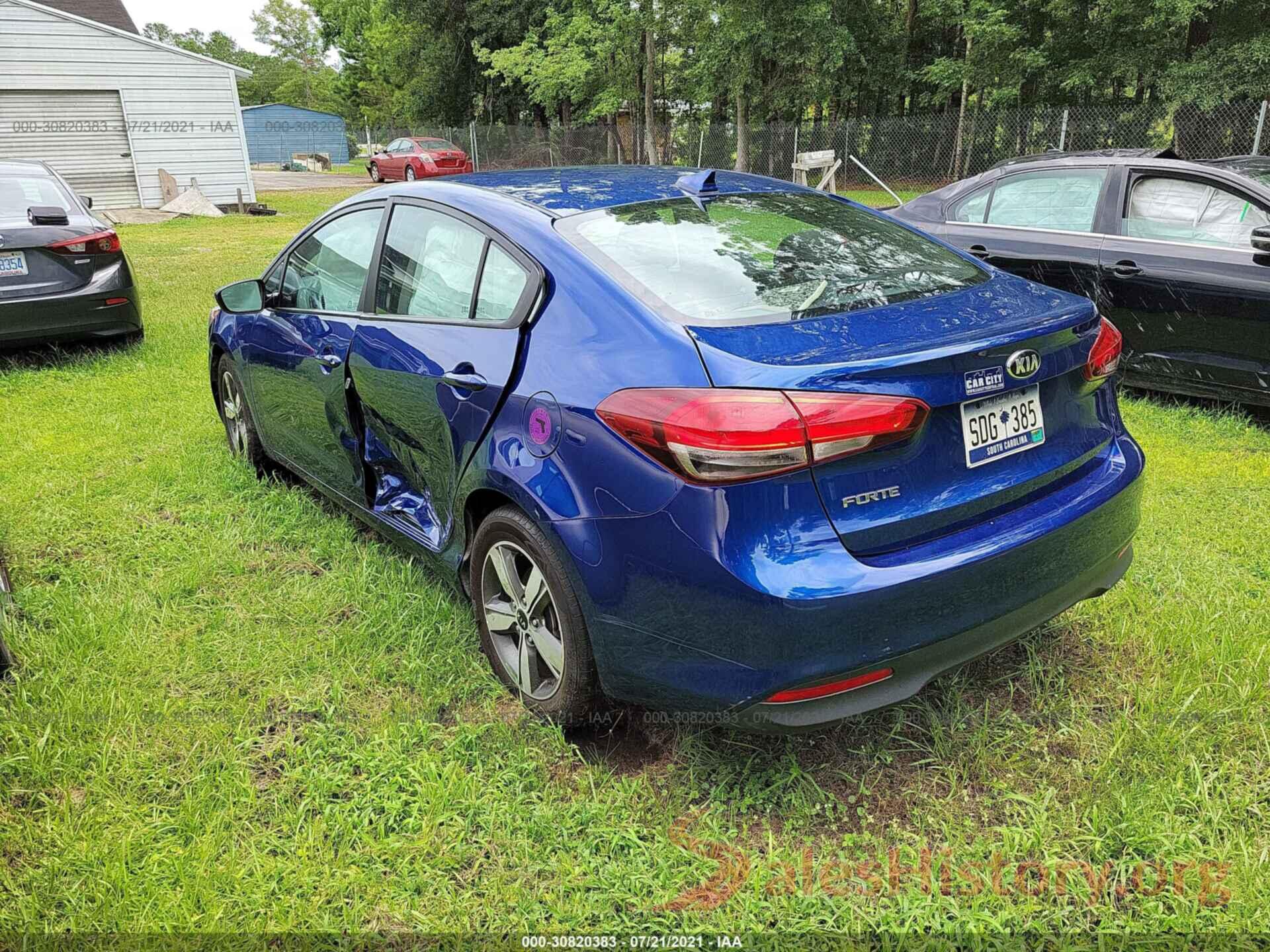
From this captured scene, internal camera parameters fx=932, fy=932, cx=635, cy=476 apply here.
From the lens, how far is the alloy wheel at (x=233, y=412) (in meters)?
4.89

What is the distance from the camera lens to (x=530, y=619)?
275 centimetres

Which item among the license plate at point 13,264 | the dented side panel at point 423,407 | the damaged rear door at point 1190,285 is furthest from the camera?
the license plate at point 13,264

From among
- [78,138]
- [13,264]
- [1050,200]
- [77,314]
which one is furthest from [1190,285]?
[78,138]

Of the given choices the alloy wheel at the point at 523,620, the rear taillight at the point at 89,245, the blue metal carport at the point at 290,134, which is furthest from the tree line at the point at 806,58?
the alloy wheel at the point at 523,620

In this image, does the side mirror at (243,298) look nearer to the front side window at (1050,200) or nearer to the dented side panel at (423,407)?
the dented side panel at (423,407)

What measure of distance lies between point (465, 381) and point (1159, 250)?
4609 millimetres

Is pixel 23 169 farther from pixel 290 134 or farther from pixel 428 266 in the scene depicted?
pixel 290 134

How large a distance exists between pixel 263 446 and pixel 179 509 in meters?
0.50

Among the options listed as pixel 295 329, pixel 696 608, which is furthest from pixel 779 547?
pixel 295 329

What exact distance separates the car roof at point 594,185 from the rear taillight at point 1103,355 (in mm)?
1237

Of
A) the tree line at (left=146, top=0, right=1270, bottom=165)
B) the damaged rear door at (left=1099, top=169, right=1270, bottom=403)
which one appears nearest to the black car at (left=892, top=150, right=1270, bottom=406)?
the damaged rear door at (left=1099, top=169, right=1270, bottom=403)

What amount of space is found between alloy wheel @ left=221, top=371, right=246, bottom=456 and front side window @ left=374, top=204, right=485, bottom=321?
1797 mm

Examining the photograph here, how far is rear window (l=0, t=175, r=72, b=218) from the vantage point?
7.19m

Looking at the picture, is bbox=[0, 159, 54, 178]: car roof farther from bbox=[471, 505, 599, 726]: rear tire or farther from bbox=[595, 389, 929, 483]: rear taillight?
bbox=[595, 389, 929, 483]: rear taillight
